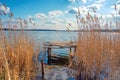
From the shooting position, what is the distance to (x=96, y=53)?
5.02 metres

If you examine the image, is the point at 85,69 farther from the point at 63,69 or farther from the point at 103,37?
the point at 63,69

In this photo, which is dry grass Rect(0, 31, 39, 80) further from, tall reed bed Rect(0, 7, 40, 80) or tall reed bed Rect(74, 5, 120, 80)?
tall reed bed Rect(74, 5, 120, 80)

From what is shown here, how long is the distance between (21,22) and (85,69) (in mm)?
2519

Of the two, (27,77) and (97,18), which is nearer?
(27,77)

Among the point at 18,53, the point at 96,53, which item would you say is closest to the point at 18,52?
the point at 18,53

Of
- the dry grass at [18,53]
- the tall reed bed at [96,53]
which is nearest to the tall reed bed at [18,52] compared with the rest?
the dry grass at [18,53]

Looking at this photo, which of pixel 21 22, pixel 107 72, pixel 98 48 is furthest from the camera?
pixel 21 22

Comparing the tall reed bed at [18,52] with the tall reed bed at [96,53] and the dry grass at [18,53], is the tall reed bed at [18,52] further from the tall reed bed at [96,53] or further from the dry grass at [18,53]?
the tall reed bed at [96,53]

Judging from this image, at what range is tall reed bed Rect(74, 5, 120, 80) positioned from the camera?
192 inches

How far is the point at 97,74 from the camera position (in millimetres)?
4875

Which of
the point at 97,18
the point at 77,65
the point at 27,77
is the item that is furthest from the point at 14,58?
the point at 97,18

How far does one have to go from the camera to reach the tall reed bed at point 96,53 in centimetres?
487

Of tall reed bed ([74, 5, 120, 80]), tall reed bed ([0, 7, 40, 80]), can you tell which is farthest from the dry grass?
tall reed bed ([74, 5, 120, 80])

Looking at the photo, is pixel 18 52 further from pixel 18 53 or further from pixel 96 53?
pixel 96 53
